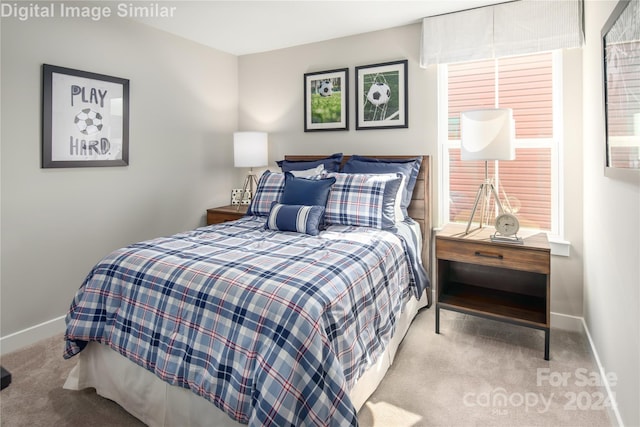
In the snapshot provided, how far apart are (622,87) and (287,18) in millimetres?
2507

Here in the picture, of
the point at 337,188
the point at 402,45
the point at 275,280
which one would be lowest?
the point at 275,280

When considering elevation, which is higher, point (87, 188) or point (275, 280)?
point (87, 188)

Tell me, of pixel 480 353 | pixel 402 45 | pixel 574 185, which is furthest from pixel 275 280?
pixel 402 45

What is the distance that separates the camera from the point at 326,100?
12.4 ft

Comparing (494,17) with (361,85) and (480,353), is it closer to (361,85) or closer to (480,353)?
(361,85)

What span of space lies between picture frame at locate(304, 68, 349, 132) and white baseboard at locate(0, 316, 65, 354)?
272 cm

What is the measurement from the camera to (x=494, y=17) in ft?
9.48

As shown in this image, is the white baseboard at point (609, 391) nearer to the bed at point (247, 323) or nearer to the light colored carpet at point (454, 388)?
the light colored carpet at point (454, 388)

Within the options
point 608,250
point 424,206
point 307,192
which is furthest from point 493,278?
point 307,192

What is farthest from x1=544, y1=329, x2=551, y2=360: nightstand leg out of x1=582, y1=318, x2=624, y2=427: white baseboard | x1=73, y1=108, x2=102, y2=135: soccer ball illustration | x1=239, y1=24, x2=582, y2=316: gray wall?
x1=73, y1=108, x2=102, y2=135: soccer ball illustration

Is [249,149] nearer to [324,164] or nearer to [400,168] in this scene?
[324,164]

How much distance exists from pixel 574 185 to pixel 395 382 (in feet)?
6.37

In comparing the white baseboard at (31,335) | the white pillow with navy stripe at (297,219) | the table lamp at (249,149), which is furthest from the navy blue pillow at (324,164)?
the white baseboard at (31,335)

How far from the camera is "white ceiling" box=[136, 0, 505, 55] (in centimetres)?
291
